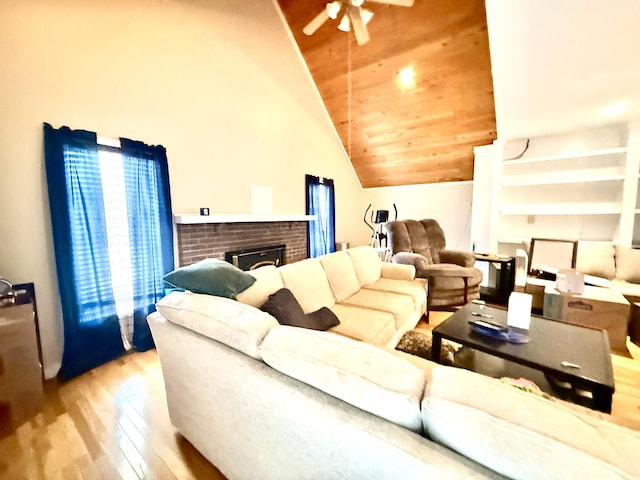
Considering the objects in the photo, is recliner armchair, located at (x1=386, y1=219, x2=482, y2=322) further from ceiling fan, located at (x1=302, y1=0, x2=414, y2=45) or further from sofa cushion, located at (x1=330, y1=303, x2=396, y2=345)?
ceiling fan, located at (x1=302, y1=0, x2=414, y2=45)

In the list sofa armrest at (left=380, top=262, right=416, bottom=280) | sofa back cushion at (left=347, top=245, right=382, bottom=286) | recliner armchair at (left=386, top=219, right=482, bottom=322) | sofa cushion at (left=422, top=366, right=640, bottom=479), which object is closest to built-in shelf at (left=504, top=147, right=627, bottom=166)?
recliner armchair at (left=386, top=219, right=482, bottom=322)

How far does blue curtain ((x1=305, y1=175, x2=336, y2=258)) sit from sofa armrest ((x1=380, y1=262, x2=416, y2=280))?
5.88 feet

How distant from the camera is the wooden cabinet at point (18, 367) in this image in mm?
1541

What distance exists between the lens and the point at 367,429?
26.3 inches

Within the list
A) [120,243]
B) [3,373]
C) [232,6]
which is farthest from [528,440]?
[232,6]

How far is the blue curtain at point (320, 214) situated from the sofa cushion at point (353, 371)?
11.9 ft

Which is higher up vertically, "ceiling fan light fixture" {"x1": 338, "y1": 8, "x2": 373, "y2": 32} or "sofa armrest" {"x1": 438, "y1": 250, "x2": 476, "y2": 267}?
"ceiling fan light fixture" {"x1": 338, "y1": 8, "x2": 373, "y2": 32}

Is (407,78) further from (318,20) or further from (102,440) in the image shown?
(102,440)

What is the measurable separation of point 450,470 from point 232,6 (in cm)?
437

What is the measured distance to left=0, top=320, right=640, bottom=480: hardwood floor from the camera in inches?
50.6

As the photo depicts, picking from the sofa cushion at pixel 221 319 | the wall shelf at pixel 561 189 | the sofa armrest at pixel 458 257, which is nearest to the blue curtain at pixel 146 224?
the sofa cushion at pixel 221 319

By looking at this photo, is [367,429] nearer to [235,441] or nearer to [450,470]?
[450,470]

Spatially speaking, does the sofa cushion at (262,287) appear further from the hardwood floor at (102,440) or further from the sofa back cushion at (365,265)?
the sofa back cushion at (365,265)

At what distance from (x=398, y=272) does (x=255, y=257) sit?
5.89 feet
